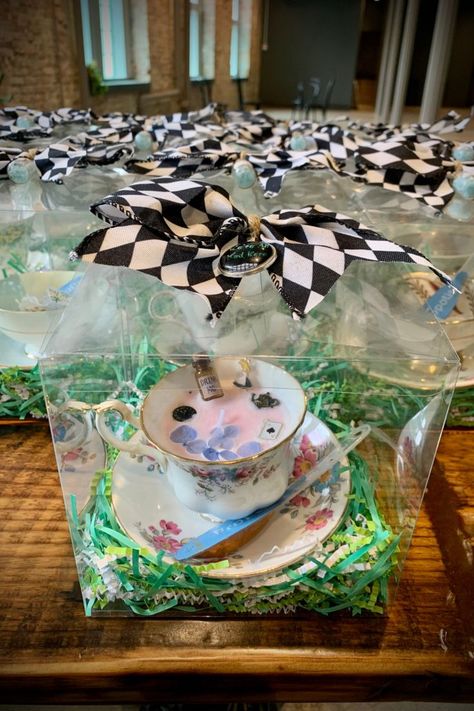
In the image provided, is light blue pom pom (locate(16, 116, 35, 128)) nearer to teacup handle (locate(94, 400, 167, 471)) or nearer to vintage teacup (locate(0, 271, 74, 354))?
vintage teacup (locate(0, 271, 74, 354))

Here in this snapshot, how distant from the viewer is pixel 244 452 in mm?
449

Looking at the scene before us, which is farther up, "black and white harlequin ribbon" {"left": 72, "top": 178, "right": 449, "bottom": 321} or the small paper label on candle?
"black and white harlequin ribbon" {"left": 72, "top": 178, "right": 449, "bottom": 321}

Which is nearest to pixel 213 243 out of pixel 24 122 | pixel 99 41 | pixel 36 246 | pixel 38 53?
pixel 36 246

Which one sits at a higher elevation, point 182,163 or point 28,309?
point 182,163

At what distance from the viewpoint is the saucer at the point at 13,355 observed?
67 cm

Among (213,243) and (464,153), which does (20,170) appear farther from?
(464,153)

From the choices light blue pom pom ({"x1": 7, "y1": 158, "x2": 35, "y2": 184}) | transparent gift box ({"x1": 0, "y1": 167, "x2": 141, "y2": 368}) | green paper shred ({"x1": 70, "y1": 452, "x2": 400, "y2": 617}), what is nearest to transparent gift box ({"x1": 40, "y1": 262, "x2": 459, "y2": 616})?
green paper shred ({"x1": 70, "y1": 452, "x2": 400, "y2": 617})

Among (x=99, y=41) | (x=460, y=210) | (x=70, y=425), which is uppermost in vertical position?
(x=99, y=41)

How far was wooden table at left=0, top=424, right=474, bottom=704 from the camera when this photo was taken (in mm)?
402

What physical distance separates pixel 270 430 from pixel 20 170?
656mm

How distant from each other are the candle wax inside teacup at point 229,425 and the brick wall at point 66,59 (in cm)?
313

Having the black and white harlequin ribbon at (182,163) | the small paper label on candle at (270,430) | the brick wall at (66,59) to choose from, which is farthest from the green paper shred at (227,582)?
the brick wall at (66,59)

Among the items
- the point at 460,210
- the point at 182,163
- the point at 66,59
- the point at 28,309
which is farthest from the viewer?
the point at 66,59

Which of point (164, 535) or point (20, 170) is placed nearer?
point (164, 535)
